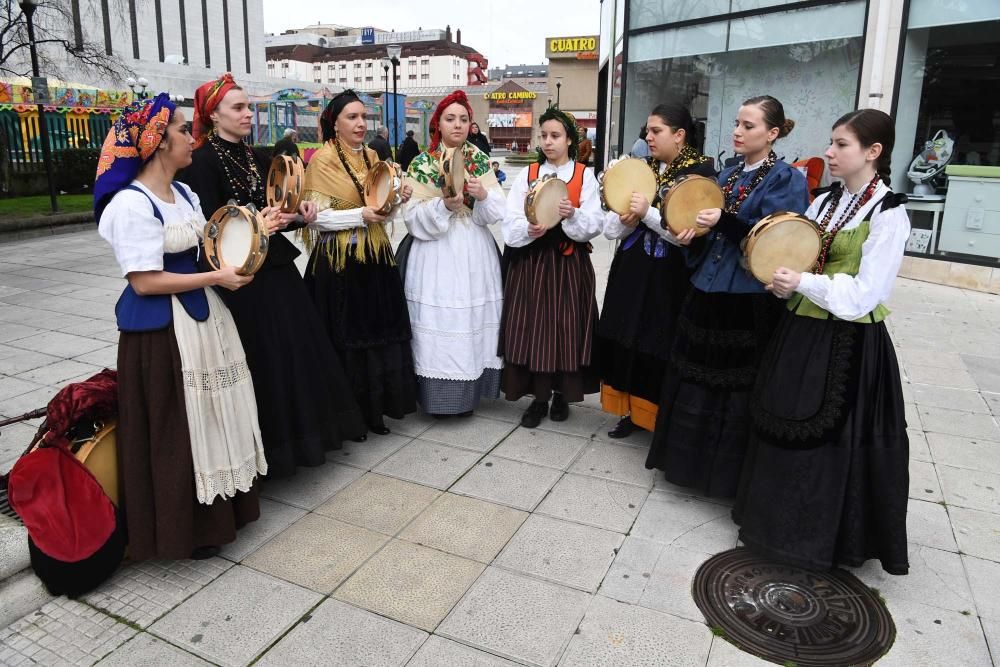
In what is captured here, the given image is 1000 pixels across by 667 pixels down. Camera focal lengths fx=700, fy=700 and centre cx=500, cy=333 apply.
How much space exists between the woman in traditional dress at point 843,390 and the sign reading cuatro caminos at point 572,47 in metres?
48.1

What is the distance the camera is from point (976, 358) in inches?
222

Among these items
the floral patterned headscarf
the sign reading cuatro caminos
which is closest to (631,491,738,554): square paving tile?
the floral patterned headscarf

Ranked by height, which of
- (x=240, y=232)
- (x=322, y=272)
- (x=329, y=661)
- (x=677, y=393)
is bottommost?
(x=329, y=661)

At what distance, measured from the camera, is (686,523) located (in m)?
3.16

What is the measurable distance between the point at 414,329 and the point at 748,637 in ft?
7.86

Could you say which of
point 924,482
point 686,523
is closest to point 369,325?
point 686,523

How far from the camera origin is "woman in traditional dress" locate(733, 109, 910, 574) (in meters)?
2.48

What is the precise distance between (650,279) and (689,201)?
2.33 ft

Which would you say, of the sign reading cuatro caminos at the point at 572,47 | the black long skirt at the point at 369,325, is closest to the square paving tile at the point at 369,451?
the black long skirt at the point at 369,325

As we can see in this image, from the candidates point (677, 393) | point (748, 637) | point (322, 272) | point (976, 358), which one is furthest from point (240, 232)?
point (976, 358)

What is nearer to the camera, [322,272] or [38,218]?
[322,272]

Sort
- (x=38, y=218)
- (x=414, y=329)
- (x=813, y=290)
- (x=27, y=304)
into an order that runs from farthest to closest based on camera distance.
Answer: (x=38, y=218) < (x=27, y=304) < (x=414, y=329) < (x=813, y=290)

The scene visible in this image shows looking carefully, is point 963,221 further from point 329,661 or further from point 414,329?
point 329,661

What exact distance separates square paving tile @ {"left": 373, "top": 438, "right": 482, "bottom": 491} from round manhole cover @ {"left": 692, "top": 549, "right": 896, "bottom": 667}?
1.36m
